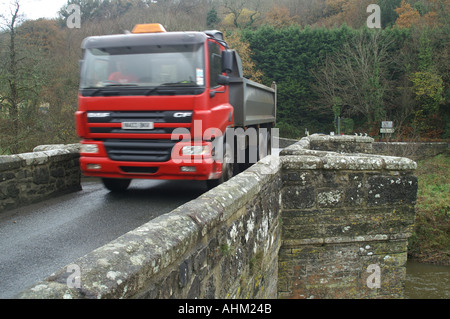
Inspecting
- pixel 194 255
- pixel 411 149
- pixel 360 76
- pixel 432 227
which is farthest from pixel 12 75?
pixel 360 76

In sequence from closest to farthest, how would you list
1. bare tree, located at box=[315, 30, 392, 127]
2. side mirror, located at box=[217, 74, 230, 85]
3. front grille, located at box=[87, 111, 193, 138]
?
front grille, located at box=[87, 111, 193, 138]
side mirror, located at box=[217, 74, 230, 85]
bare tree, located at box=[315, 30, 392, 127]

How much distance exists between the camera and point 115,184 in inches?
277

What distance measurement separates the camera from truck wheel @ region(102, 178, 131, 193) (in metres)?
6.96

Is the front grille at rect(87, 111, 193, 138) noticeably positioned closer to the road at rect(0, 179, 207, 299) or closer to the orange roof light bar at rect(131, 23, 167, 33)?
the road at rect(0, 179, 207, 299)

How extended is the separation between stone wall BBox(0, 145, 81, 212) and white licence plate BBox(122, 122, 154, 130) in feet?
5.55

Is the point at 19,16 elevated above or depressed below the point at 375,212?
above

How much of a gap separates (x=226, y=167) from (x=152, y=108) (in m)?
1.69

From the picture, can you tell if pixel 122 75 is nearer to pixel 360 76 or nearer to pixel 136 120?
pixel 136 120

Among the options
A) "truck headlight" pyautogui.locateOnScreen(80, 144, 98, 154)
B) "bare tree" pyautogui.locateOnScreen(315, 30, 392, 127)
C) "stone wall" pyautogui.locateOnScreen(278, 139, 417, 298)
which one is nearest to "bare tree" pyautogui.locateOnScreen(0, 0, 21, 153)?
"truck headlight" pyautogui.locateOnScreen(80, 144, 98, 154)

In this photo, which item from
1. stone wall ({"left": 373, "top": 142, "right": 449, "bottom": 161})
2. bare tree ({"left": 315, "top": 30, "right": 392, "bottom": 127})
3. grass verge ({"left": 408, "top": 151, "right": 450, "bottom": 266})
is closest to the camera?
grass verge ({"left": 408, "top": 151, "right": 450, "bottom": 266})

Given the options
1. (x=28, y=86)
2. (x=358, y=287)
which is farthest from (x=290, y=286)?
(x=28, y=86)

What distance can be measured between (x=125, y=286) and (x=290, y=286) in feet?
15.7

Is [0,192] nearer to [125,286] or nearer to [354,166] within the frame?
[125,286]

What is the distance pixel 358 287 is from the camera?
624 centimetres
